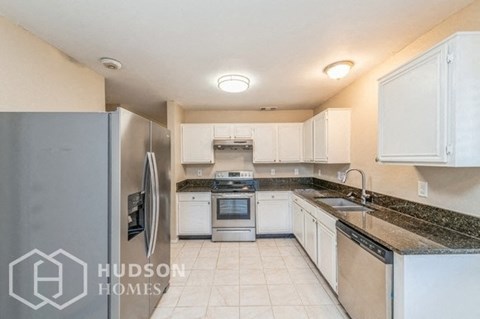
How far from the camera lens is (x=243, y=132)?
446 centimetres

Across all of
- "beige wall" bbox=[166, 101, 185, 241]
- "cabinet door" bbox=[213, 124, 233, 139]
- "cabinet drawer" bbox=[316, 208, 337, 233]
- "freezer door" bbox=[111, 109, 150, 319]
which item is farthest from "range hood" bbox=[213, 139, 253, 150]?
Result: "freezer door" bbox=[111, 109, 150, 319]

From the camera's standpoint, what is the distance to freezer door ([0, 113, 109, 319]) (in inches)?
58.0

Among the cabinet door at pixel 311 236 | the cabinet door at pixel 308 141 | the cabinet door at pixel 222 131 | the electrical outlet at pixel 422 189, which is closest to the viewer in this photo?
the electrical outlet at pixel 422 189

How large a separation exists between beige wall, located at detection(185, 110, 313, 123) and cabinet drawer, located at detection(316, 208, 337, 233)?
2547 mm

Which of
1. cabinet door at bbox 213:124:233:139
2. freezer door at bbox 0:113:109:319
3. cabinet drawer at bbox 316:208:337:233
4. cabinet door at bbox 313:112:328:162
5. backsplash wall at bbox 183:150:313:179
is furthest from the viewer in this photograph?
backsplash wall at bbox 183:150:313:179

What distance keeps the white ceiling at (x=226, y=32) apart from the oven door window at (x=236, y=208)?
2.07 metres

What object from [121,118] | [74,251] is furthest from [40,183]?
[121,118]

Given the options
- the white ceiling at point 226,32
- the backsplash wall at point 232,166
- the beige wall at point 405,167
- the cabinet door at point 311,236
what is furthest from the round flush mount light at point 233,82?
the backsplash wall at point 232,166

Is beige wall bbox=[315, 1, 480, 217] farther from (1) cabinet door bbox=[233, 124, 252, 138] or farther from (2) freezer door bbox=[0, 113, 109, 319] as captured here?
(2) freezer door bbox=[0, 113, 109, 319]

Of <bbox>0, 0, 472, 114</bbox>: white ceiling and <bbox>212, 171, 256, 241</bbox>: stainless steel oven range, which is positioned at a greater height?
<bbox>0, 0, 472, 114</bbox>: white ceiling

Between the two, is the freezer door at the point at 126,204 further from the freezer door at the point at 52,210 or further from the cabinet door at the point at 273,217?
the cabinet door at the point at 273,217

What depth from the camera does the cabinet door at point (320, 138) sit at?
11.2ft

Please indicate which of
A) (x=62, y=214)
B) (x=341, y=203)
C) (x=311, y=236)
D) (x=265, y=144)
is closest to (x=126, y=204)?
(x=62, y=214)

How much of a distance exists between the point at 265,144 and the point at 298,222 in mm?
1542
